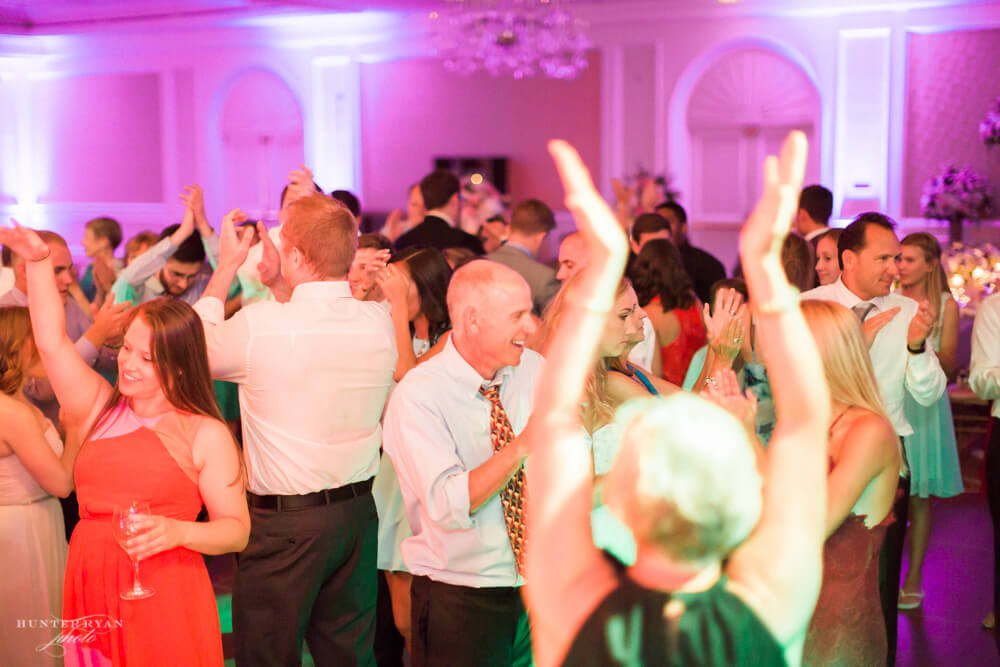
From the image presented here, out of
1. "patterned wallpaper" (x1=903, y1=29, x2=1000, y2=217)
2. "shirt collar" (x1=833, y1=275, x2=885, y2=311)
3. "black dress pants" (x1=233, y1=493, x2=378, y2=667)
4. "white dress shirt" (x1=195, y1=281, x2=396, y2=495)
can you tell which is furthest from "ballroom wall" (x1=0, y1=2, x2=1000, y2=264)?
"black dress pants" (x1=233, y1=493, x2=378, y2=667)

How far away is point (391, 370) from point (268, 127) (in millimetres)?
10835

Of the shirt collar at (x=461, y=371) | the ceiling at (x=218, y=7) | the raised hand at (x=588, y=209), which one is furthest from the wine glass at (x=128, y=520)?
the ceiling at (x=218, y=7)

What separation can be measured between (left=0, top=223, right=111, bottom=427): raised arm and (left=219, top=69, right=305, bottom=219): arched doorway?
1061 centimetres

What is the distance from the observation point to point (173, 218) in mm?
13367

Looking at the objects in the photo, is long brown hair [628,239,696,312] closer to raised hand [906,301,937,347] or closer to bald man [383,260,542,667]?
raised hand [906,301,937,347]

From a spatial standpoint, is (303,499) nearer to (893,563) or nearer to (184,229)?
(893,563)

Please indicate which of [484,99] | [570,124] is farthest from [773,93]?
[484,99]

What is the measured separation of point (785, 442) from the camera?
118cm

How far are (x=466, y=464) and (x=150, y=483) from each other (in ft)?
2.28

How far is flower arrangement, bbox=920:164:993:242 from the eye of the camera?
8766mm

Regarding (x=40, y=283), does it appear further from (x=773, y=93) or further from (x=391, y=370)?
(x=773, y=93)

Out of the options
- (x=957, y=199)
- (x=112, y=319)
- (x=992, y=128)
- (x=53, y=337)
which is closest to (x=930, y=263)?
(x=112, y=319)

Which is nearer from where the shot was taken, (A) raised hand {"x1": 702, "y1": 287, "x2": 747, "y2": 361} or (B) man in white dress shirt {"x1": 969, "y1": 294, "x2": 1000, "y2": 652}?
(A) raised hand {"x1": 702, "y1": 287, "x2": 747, "y2": 361}

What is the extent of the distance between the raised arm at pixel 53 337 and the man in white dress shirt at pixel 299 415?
1.00 feet
